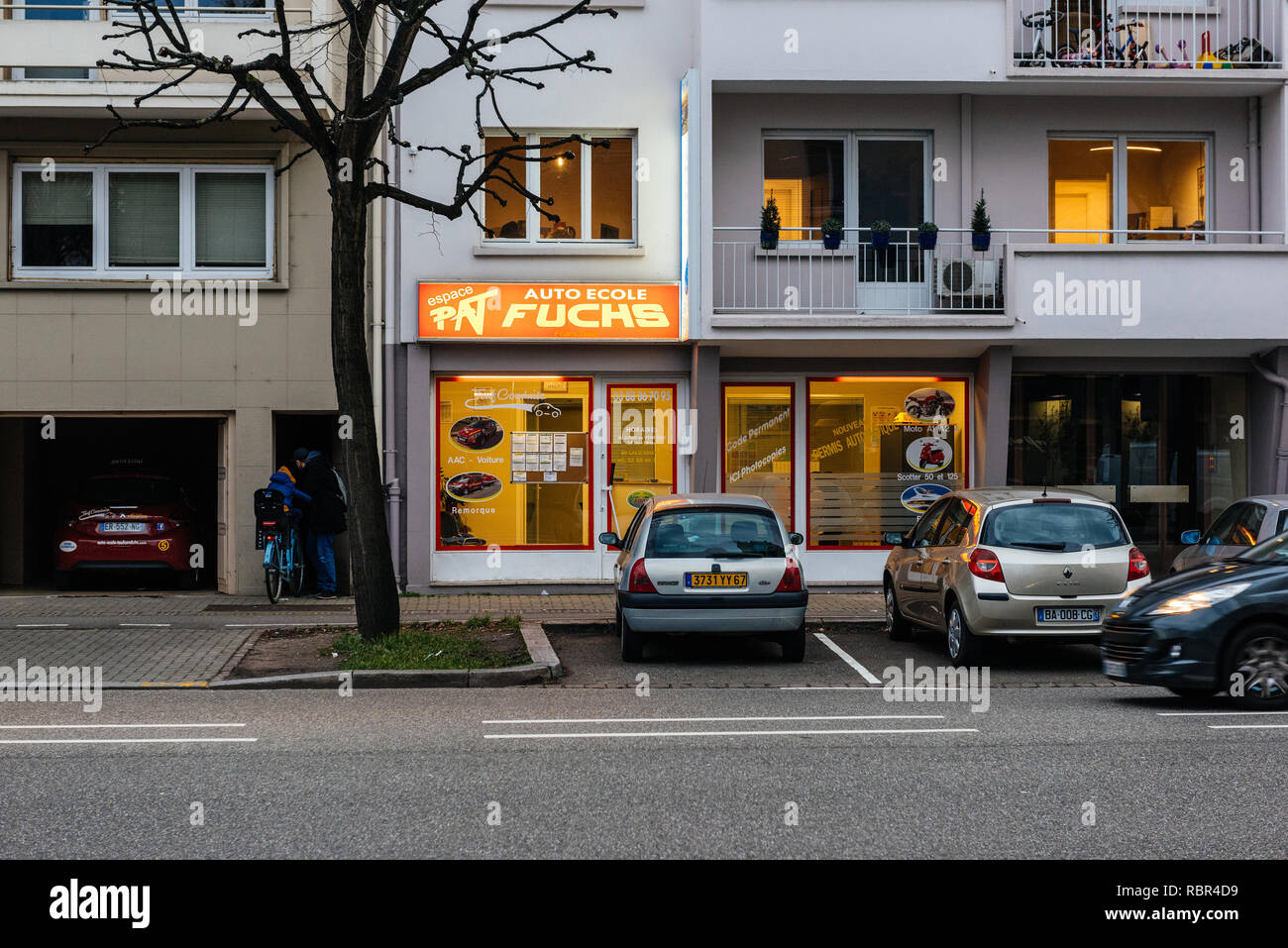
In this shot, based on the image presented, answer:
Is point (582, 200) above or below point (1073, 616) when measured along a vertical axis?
above

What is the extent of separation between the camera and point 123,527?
58.2 ft

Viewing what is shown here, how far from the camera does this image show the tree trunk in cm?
1248

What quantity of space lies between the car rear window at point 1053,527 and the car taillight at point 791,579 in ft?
5.38

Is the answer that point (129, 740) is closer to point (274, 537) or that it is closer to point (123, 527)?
point (274, 537)

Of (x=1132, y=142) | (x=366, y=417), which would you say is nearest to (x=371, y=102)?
(x=366, y=417)

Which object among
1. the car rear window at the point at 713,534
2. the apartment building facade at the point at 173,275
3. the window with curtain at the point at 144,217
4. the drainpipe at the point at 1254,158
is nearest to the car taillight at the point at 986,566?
the car rear window at the point at 713,534

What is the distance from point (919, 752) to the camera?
27.1ft

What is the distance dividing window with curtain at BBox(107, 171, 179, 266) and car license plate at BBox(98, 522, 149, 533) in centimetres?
342

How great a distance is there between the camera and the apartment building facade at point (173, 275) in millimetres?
17781

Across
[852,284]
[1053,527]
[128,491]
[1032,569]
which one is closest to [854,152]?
[852,284]

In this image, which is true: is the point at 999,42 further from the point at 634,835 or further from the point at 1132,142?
the point at 634,835

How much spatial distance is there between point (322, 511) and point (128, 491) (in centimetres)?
278

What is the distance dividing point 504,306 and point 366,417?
5701mm
